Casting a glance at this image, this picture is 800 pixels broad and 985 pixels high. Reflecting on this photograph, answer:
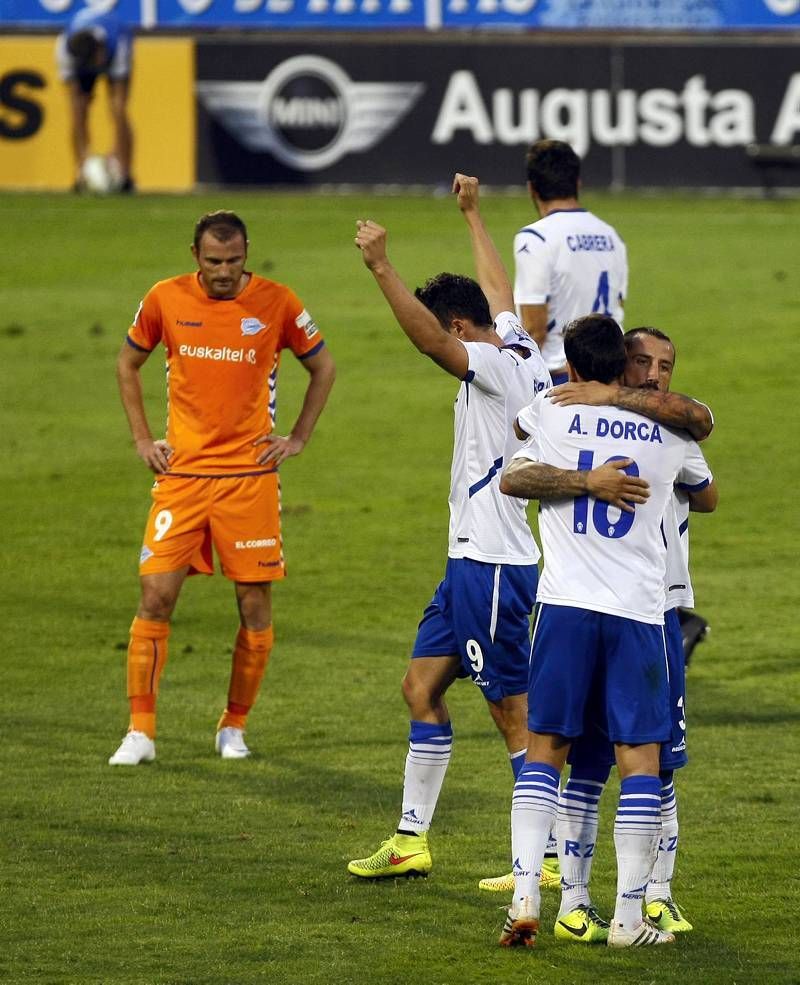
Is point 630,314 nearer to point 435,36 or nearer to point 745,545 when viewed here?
point 745,545

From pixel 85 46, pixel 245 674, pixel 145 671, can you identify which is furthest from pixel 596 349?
pixel 85 46

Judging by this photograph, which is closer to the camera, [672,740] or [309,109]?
[672,740]

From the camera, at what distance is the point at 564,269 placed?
31.9 ft

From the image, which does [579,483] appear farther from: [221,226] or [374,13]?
[374,13]

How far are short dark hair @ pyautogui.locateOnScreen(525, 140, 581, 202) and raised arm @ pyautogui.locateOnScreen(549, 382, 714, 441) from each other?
3473mm

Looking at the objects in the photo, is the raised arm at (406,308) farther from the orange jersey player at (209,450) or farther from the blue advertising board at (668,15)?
the blue advertising board at (668,15)

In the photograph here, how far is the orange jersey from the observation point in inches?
347

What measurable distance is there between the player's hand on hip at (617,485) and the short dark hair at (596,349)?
0.28 m

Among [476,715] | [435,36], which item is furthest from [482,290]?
[435,36]

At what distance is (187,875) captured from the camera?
7.20 m

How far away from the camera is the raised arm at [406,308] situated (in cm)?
658

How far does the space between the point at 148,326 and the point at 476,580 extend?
2433 mm

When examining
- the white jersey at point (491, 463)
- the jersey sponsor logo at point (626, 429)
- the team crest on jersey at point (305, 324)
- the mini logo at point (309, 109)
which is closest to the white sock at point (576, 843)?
the white jersey at point (491, 463)

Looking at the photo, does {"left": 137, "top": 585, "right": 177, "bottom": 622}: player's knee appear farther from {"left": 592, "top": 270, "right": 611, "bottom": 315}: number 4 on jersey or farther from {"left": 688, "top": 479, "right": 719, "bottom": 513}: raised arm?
{"left": 688, "top": 479, "right": 719, "bottom": 513}: raised arm
